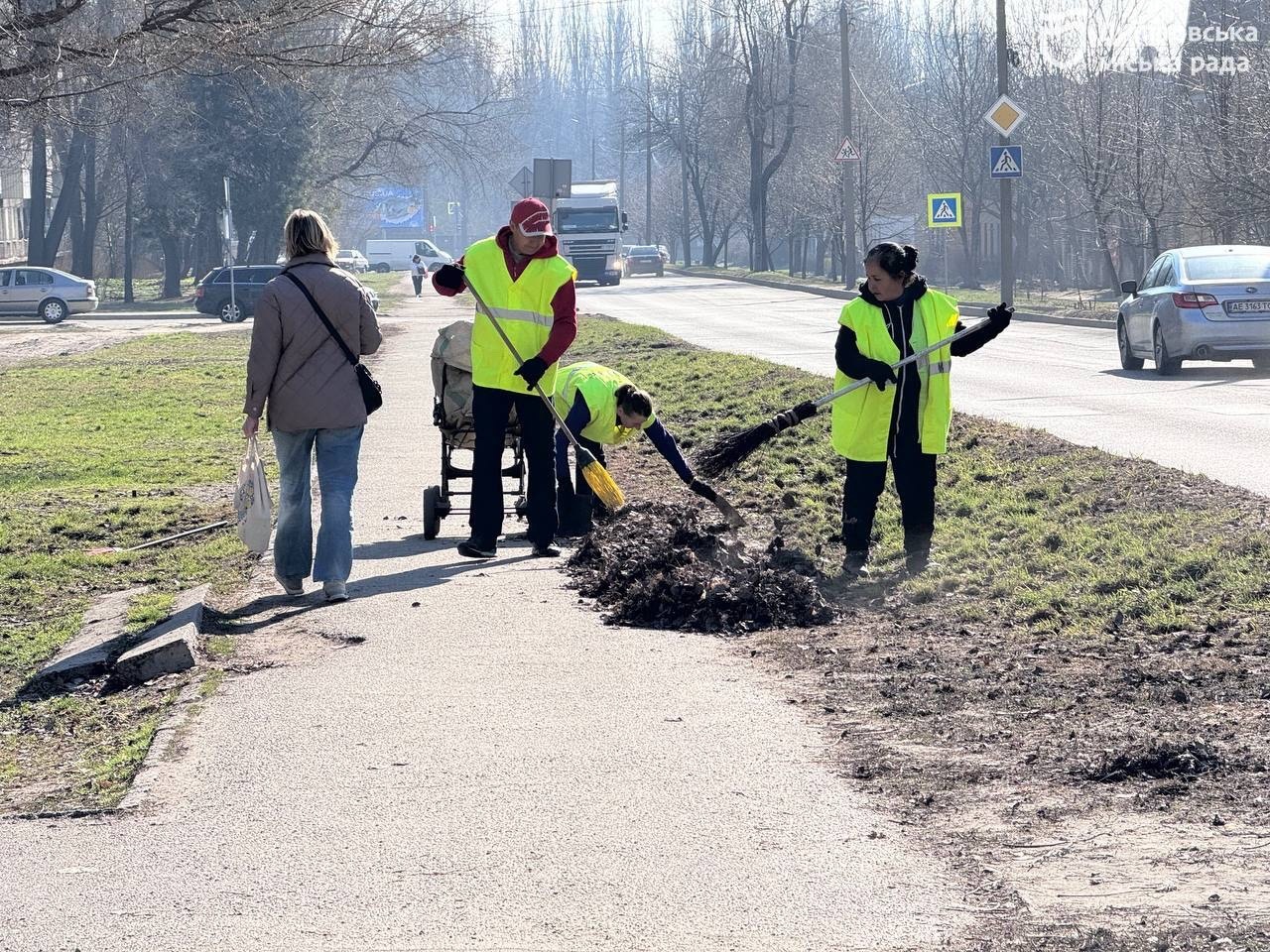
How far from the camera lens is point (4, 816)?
17.1ft

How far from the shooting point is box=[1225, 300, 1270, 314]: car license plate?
66.0 feet

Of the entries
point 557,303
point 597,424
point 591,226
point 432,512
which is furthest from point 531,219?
point 591,226

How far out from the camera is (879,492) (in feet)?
30.0

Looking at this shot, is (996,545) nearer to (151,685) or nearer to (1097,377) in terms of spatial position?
(151,685)

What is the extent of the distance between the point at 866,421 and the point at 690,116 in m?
85.4

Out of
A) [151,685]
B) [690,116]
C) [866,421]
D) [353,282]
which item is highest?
[690,116]

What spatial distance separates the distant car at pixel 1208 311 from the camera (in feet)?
65.9

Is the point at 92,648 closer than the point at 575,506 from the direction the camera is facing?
Yes

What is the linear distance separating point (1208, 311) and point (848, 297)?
1157 inches

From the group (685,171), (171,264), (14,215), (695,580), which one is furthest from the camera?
(685,171)

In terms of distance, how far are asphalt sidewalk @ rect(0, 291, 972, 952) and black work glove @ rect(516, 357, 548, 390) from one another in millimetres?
1839

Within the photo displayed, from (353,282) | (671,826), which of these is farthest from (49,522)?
(671,826)

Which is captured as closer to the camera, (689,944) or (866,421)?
(689,944)

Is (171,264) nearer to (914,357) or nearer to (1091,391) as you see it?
(1091,391)
